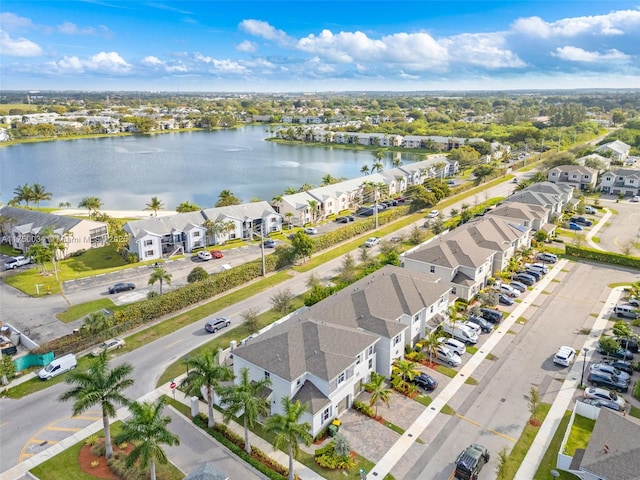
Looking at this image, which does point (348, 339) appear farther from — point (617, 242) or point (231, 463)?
point (617, 242)

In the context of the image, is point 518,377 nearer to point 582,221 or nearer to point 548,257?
point 548,257

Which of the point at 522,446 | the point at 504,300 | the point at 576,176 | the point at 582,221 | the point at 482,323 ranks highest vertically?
the point at 576,176

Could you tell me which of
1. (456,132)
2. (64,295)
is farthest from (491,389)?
(456,132)

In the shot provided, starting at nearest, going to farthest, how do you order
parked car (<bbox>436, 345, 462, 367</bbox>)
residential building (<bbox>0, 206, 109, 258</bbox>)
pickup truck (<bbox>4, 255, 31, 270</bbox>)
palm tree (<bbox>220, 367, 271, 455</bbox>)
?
palm tree (<bbox>220, 367, 271, 455</bbox>)
parked car (<bbox>436, 345, 462, 367</bbox>)
pickup truck (<bbox>4, 255, 31, 270</bbox>)
residential building (<bbox>0, 206, 109, 258</bbox>)

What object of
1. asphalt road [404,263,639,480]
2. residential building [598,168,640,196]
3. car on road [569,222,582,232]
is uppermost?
residential building [598,168,640,196]

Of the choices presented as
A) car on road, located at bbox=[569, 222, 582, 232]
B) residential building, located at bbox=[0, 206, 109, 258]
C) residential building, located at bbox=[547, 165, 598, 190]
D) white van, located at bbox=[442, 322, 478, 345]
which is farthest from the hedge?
residential building, located at bbox=[0, 206, 109, 258]

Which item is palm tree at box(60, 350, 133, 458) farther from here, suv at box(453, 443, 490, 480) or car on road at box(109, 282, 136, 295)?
car on road at box(109, 282, 136, 295)

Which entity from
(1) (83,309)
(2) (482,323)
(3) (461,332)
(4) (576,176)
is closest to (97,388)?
(1) (83,309)
